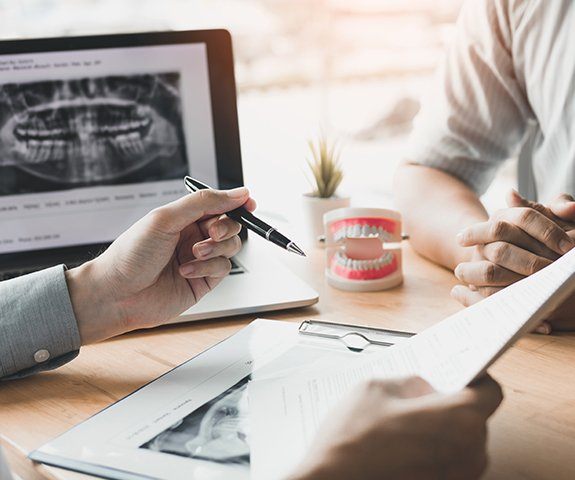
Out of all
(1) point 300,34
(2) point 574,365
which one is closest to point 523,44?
(2) point 574,365

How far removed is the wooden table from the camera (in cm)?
66

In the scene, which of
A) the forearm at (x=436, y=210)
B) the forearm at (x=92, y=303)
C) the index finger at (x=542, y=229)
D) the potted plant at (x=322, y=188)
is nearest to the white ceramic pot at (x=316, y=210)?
the potted plant at (x=322, y=188)

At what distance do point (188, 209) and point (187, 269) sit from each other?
0.27 feet

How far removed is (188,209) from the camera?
0.85 metres

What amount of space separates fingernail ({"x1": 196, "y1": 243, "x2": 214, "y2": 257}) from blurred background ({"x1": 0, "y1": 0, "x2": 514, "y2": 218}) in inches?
66.7

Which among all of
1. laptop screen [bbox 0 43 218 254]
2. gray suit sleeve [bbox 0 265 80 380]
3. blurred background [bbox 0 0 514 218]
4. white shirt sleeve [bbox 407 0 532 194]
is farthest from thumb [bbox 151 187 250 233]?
blurred background [bbox 0 0 514 218]

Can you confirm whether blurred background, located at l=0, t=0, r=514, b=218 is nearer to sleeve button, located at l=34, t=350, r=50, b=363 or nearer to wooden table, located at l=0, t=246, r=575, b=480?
wooden table, located at l=0, t=246, r=575, b=480

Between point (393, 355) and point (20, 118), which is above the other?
point (20, 118)

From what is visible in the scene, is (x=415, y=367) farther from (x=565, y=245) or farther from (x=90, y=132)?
(x=90, y=132)

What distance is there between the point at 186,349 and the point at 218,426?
0.77ft

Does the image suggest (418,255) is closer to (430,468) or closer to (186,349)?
(186,349)

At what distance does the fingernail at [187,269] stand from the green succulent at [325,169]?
44cm

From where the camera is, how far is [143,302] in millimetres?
898

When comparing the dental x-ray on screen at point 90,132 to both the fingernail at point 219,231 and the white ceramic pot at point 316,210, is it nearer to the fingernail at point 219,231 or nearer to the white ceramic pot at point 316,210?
the white ceramic pot at point 316,210
